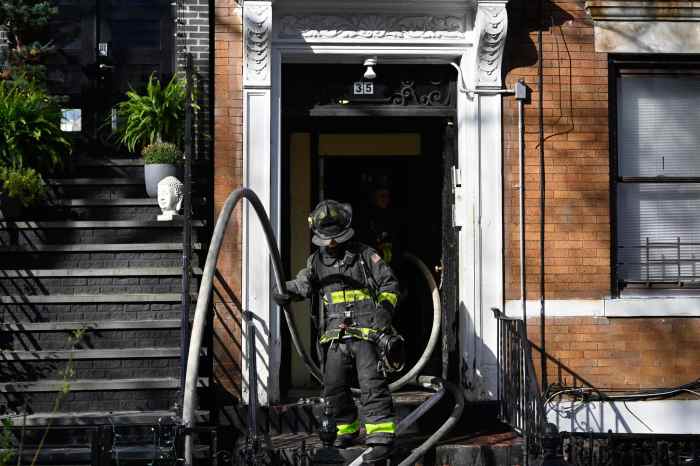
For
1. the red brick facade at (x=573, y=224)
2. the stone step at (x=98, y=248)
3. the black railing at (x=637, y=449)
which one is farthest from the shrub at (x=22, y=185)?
the black railing at (x=637, y=449)

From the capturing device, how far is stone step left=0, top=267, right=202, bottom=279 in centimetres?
859

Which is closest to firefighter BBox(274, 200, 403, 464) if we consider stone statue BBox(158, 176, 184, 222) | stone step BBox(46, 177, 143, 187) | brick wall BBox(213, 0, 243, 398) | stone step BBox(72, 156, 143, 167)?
brick wall BBox(213, 0, 243, 398)

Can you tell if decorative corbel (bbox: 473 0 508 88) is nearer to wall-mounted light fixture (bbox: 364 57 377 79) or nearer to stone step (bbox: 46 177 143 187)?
wall-mounted light fixture (bbox: 364 57 377 79)

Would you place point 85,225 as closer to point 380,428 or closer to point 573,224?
point 380,428

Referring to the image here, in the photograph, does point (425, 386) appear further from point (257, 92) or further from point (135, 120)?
point (135, 120)

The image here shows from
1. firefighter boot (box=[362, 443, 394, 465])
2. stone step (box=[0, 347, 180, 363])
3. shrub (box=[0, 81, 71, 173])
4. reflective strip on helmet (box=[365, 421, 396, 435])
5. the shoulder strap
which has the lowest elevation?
firefighter boot (box=[362, 443, 394, 465])

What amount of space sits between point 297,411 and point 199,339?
1.88 metres

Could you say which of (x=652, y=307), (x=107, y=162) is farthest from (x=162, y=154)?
(x=652, y=307)

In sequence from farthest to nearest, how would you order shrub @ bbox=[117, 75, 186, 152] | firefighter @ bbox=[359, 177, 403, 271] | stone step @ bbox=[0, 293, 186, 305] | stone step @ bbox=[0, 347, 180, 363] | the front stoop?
firefighter @ bbox=[359, 177, 403, 271] → shrub @ bbox=[117, 75, 186, 152] → stone step @ bbox=[0, 293, 186, 305] → stone step @ bbox=[0, 347, 180, 363] → the front stoop

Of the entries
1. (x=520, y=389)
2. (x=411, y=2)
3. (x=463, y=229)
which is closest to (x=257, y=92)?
(x=411, y=2)

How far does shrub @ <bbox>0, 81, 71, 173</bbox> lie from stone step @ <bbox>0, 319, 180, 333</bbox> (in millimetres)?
1688

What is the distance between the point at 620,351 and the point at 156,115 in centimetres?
481

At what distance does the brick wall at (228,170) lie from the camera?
8.71 m

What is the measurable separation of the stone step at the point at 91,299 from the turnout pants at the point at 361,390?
1.63 meters
